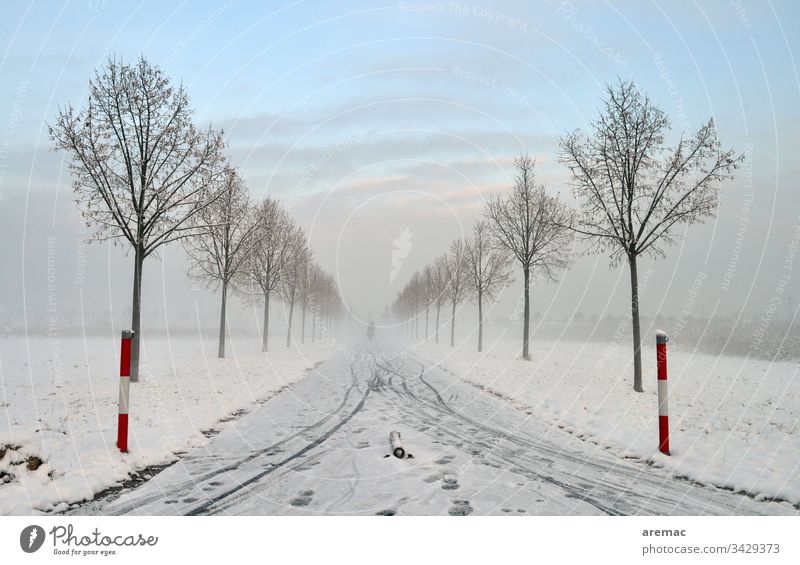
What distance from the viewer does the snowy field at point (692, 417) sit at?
4.88 m

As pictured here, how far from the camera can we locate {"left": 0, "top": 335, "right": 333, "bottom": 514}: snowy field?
4.07 metres

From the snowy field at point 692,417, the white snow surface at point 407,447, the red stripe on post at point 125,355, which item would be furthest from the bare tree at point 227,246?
the red stripe on post at point 125,355

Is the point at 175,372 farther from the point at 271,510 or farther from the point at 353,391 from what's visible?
the point at 271,510

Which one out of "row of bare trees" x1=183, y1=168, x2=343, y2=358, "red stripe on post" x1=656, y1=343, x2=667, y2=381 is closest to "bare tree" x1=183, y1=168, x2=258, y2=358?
"row of bare trees" x1=183, y1=168, x2=343, y2=358

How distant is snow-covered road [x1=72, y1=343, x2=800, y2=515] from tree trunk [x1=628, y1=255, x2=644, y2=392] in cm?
518

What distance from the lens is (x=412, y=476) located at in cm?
440

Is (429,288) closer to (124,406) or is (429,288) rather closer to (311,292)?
(311,292)

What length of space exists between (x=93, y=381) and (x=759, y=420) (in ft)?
51.0

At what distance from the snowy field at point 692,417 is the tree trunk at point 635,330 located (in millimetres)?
445

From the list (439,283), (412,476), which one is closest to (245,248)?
(412,476)

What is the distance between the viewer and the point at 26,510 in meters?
3.58

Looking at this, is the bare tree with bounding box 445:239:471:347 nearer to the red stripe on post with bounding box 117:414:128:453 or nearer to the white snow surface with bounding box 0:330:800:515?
the white snow surface with bounding box 0:330:800:515

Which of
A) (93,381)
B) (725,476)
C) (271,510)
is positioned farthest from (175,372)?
(725,476)

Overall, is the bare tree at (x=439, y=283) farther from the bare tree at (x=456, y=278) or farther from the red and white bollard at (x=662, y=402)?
the red and white bollard at (x=662, y=402)
